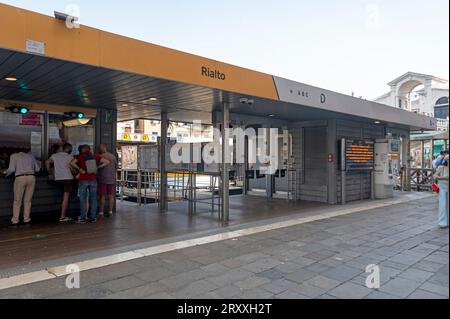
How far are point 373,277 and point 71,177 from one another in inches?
230

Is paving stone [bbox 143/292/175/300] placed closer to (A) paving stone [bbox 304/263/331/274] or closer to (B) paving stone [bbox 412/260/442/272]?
(A) paving stone [bbox 304/263/331/274]

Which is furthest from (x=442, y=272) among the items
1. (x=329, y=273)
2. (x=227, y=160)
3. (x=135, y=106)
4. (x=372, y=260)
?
(x=135, y=106)

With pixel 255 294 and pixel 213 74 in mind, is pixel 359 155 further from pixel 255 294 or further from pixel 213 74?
pixel 255 294

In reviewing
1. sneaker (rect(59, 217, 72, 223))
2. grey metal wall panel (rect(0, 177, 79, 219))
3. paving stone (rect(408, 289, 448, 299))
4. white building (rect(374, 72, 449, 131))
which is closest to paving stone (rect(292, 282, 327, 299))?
paving stone (rect(408, 289, 448, 299))

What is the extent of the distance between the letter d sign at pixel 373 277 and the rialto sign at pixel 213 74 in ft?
11.9

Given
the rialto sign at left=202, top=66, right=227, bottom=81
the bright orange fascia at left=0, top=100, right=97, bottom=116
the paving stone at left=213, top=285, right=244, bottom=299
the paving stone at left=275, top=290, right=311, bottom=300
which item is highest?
the rialto sign at left=202, top=66, right=227, bottom=81

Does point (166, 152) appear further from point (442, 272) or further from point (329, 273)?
point (442, 272)

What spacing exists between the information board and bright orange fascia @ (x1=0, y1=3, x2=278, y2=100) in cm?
508

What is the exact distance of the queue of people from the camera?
6.46 m

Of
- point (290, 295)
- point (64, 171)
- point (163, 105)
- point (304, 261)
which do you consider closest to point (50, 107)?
point (64, 171)

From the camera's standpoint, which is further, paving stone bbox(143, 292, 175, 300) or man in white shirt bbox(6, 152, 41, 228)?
man in white shirt bbox(6, 152, 41, 228)

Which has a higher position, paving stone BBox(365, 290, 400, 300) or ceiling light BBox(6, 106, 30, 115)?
ceiling light BBox(6, 106, 30, 115)

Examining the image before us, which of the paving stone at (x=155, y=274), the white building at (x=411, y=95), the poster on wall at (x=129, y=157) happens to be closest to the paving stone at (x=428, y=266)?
the paving stone at (x=155, y=274)

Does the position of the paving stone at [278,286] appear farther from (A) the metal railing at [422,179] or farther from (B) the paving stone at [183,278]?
(A) the metal railing at [422,179]
